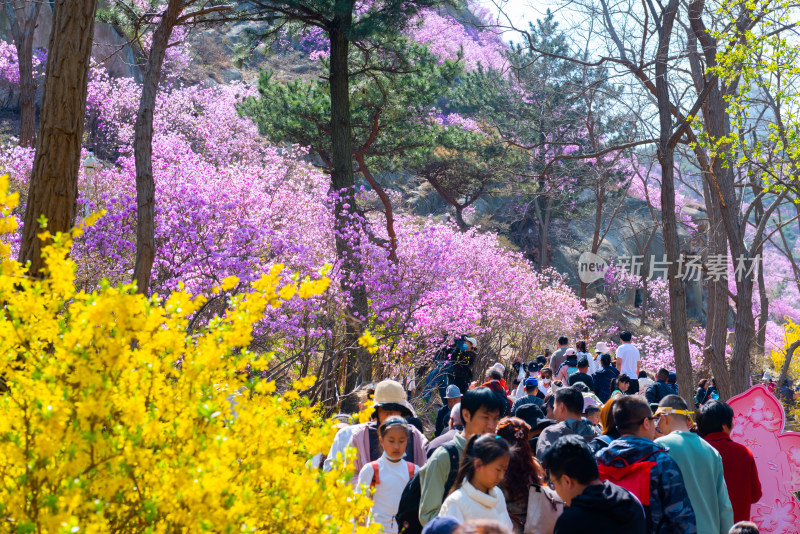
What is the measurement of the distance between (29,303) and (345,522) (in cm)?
122

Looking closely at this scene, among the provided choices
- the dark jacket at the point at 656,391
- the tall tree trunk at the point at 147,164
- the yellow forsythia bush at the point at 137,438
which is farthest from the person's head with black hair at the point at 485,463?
the dark jacket at the point at 656,391

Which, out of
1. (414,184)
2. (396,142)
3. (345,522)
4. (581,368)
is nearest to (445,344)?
(581,368)

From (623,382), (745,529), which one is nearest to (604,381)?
(623,382)

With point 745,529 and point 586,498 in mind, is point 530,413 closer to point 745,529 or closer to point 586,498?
point 586,498

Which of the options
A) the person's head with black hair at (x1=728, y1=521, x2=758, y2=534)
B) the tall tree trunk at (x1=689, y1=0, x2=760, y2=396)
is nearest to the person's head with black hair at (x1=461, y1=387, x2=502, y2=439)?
the person's head with black hair at (x1=728, y1=521, x2=758, y2=534)

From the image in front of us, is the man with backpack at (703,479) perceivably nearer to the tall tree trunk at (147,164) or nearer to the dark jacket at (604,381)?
the tall tree trunk at (147,164)

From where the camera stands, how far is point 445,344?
455 inches

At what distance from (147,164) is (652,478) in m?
5.43

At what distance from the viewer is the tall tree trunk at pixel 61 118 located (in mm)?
4891

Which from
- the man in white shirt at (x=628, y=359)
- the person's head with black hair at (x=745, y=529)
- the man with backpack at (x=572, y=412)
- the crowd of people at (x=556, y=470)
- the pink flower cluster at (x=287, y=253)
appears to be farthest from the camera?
the man in white shirt at (x=628, y=359)

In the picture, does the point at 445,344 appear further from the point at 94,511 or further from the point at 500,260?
the point at 94,511

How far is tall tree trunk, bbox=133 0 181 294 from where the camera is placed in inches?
269

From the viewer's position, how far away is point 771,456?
18.6 feet

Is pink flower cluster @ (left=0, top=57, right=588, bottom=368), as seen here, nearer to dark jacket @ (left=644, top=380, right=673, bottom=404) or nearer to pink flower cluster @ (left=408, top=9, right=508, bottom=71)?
dark jacket @ (left=644, top=380, right=673, bottom=404)
